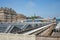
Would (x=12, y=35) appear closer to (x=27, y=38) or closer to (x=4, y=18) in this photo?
(x=27, y=38)

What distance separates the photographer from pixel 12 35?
3.08 m

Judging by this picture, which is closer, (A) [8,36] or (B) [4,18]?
(A) [8,36]

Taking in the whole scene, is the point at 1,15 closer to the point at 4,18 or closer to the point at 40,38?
the point at 4,18

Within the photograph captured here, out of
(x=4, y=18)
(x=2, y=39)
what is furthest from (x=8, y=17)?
(x=2, y=39)

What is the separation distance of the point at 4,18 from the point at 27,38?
211 feet

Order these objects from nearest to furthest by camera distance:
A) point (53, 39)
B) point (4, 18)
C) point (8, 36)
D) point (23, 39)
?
point (53, 39), point (23, 39), point (8, 36), point (4, 18)

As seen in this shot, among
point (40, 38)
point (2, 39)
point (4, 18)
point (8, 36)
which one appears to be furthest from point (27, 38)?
point (4, 18)

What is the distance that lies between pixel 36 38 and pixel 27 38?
0.22m

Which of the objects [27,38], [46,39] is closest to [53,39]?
[46,39]

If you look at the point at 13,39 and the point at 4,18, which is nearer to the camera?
the point at 13,39

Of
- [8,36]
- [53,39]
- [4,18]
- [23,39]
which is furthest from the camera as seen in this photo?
[4,18]

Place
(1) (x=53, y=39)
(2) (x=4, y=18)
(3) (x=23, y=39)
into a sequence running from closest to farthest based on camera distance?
(1) (x=53, y=39) < (3) (x=23, y=39) < (2) (x=4, y=18)

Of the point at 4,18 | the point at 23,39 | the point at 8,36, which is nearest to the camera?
the point at 23,39

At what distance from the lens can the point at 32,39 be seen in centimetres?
289
